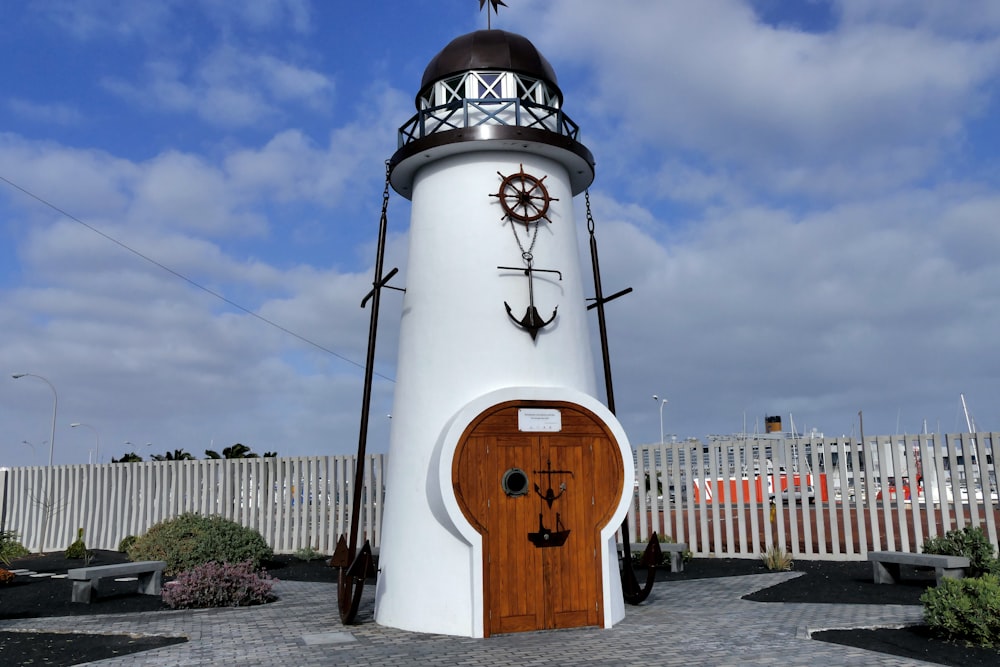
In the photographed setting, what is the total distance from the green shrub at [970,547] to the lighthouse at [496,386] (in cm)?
664

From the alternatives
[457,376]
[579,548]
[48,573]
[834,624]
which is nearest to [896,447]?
[834,624]

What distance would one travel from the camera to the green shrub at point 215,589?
507 inches

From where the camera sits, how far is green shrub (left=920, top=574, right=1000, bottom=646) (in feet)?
28.7

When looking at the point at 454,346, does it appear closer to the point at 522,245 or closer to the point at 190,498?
the point at 522,245

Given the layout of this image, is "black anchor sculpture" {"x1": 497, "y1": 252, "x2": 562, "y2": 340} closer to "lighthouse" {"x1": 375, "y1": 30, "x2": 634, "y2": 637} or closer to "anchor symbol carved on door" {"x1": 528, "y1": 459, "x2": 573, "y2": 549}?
"lighthouse" {"x1": 375, "y1": 30, "x2": 634, "y2": 637}

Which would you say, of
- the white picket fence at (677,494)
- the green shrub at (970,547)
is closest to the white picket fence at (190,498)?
the white picket fence at (677,494)

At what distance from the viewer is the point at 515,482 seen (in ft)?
33.6

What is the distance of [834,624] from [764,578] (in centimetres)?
493

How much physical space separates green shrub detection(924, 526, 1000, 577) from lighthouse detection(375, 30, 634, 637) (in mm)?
6641

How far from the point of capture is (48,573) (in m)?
18.6

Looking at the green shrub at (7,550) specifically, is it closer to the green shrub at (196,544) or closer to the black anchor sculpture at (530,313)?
the green shrub at (196,544)

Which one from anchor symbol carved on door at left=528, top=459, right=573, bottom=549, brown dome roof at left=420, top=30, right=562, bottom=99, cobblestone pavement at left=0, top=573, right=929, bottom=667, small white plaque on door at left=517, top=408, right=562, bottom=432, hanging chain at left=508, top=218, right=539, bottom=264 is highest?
brown dome roof at left=420, top=30, right=562, bottom=99

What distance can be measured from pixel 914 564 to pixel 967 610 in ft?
14.2

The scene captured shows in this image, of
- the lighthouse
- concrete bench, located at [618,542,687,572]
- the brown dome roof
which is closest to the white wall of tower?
the lighthouse
